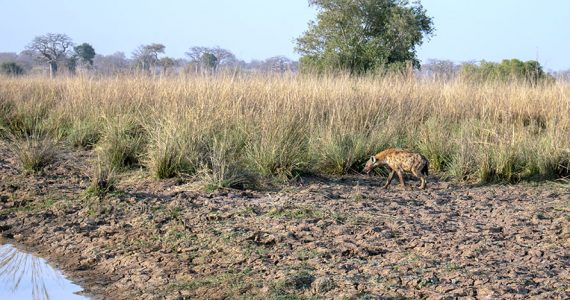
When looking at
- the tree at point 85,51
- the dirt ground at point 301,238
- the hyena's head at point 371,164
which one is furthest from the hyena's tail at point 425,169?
the tree at point 85,51

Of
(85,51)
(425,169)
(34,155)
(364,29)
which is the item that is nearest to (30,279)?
(34,155)

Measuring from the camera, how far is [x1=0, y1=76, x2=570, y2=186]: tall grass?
945cm

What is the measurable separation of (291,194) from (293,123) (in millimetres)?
2112

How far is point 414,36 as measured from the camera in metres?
25.3

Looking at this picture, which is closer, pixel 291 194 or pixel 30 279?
pixel 30 279

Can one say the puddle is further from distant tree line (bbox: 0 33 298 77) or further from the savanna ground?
distant tree line (bbox: 0 33 298 77)

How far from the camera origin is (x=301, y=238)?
6.66m

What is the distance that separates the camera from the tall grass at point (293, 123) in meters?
9.45

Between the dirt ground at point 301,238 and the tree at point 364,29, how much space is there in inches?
622

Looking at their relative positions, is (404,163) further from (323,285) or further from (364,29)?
(364,29)

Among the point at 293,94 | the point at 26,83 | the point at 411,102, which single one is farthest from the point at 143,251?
the point at 26,83

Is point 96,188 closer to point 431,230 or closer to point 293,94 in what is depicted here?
point 431,230

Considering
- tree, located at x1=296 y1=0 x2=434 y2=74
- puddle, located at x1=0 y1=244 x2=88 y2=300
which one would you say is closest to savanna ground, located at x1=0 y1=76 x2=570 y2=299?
puddle, located at x1=0 y1=244 x2=88 y2=300

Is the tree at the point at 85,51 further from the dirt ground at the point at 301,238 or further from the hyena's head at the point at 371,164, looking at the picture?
the hyena's head at the point at 371,164
